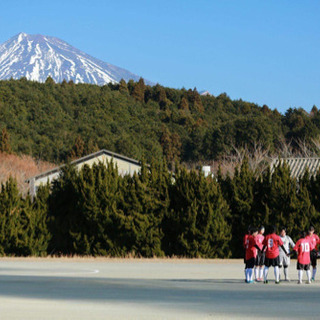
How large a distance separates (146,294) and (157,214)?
18.8 m

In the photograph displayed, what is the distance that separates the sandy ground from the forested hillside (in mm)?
61598

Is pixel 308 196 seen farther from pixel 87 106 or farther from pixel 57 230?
pixel 87 106

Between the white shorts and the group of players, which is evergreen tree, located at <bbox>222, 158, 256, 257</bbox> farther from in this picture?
the group of players

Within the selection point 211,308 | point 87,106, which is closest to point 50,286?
point 211,308

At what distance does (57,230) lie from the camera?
36.7 meters

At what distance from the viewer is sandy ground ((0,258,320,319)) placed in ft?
44.2

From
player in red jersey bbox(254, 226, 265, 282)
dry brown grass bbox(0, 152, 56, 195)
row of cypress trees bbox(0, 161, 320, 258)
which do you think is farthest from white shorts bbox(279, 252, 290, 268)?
dry brown grass bbox(0, 152, 56, 195)

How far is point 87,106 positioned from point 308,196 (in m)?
93.7

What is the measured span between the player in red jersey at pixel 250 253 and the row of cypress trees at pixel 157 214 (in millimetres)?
13497

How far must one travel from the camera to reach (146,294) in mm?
17266

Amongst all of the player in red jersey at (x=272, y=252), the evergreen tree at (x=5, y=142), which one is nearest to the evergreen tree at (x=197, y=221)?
the player in red jersey at (x=272, y=252)

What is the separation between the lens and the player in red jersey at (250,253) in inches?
832

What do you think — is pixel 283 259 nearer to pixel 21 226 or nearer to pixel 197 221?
pixel 197 221

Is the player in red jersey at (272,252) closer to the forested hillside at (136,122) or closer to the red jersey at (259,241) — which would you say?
the red jersey at (259,241)
